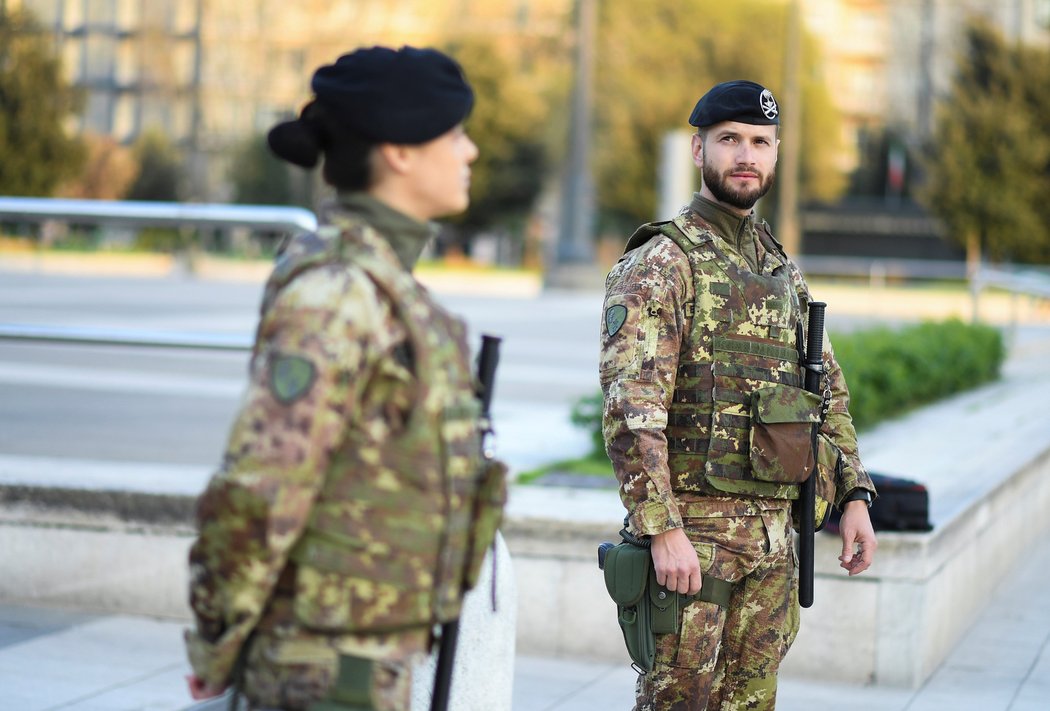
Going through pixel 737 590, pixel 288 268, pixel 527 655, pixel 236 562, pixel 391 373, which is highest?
pixel 288 268

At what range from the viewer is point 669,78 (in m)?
48.9

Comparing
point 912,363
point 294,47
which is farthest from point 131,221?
point 294,47

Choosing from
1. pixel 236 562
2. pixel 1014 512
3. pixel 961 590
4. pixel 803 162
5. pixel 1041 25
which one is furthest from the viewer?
pixel 1041 25

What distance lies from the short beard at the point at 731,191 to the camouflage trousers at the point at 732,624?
0.72 metres

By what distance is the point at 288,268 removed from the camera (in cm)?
234

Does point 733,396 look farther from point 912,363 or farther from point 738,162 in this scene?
point 912,363

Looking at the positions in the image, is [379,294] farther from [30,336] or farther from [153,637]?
[30,336]

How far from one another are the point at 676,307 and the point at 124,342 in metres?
3.63

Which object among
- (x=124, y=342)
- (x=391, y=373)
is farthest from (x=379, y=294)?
(x=124, y=342)

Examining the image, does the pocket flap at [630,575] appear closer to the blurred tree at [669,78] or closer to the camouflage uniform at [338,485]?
the camouflage uniform at [338,485]

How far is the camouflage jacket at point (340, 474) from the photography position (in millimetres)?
2217

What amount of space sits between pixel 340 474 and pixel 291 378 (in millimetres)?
182

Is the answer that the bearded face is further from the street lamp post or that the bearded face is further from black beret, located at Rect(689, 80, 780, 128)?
the street lamp post

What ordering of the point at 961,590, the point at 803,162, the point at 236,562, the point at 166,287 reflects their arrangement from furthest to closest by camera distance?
the point at 803,162 → the point at 166,287 → the point at 961,590 → the point at 236,562
